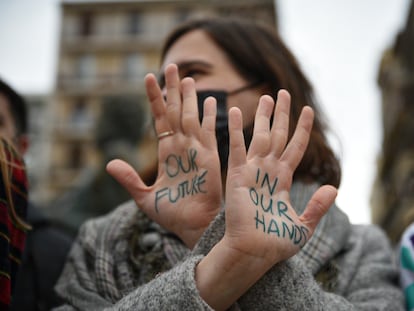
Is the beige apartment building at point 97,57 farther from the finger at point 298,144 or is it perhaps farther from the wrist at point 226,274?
the wrist at point 226,274

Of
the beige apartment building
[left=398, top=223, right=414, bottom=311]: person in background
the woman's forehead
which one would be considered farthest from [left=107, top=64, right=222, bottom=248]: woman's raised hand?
the beige apartment building

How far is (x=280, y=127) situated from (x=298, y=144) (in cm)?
7

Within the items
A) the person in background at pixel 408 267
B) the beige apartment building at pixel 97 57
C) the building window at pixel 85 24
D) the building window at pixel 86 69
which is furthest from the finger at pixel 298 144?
the building window at pixel 85 24

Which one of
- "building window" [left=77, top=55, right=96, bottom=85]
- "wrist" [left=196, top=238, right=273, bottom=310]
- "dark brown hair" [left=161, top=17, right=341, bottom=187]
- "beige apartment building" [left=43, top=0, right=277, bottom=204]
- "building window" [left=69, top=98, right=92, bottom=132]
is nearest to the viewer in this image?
"wrist" [left=196, top=238, right=273, bottom=310]

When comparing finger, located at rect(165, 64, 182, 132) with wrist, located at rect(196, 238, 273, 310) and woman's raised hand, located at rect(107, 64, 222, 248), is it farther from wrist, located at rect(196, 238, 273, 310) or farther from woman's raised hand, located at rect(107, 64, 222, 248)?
wrist, located at rect(196, 238, 273, 310)

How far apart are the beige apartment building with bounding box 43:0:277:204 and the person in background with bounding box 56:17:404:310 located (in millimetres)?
24204

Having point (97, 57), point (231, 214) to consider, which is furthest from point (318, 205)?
point (97, 57)

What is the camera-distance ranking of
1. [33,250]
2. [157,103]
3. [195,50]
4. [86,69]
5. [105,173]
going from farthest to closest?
[86,69] < [105,173] < [33,250] < [195,50] < [157,103]

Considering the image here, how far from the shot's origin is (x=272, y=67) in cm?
198

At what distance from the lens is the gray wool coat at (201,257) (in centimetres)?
125

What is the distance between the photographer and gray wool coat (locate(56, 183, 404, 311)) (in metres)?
1.25

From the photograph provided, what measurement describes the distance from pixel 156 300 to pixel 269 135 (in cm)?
53

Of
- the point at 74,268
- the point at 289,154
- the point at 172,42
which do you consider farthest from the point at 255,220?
the point at 172,42

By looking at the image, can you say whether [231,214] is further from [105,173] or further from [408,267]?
[105,173]
